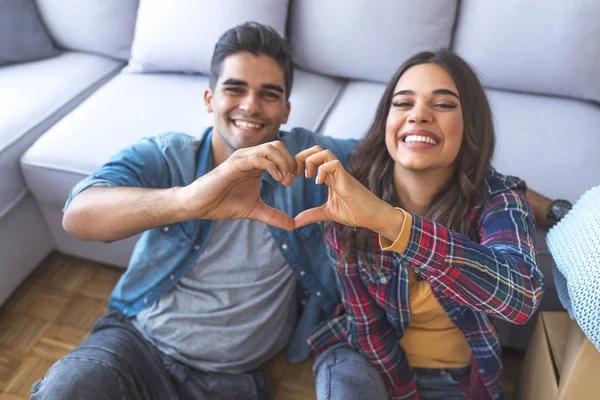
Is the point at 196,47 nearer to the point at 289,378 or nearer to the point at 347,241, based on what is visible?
the point at 347,241

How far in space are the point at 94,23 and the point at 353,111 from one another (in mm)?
1042

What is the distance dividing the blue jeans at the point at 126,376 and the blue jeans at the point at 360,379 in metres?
0.22

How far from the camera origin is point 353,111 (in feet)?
5.51

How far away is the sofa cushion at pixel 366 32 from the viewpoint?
5.52 feet

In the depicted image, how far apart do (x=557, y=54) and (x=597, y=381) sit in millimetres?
1007

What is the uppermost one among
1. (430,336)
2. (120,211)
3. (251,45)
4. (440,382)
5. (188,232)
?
(251,45)

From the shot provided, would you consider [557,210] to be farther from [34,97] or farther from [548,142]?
[34,97]

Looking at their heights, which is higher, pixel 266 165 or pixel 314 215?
pixel 266 165

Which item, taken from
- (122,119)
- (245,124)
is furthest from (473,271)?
(122,119)

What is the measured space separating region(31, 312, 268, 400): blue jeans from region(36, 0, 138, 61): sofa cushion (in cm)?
114

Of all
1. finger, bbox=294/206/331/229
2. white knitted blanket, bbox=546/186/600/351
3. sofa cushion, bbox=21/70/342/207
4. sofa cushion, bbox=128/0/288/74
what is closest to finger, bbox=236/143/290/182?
finger, bbox=294/206/331/229

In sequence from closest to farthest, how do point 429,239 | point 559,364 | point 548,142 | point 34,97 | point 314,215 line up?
point 429,239 < point 314,215 < point 559,364 < point 548,142 < point 34,97

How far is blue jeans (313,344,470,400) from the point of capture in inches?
44.8

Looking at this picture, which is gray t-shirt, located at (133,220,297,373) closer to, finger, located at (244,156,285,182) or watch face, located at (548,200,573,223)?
finger, located at (244,156,285,182)
